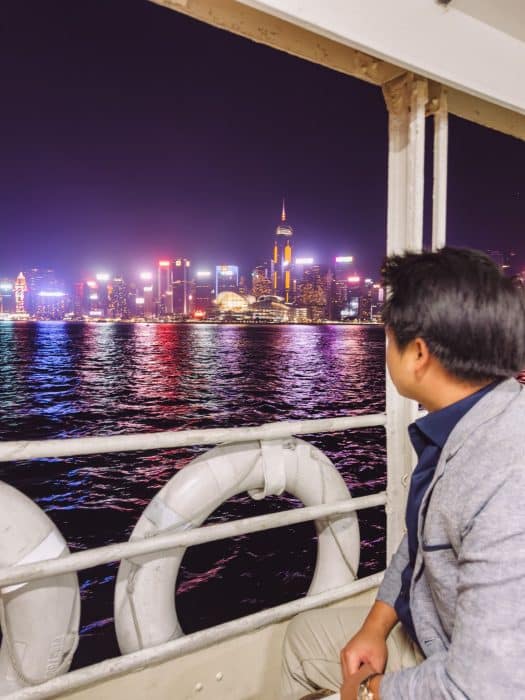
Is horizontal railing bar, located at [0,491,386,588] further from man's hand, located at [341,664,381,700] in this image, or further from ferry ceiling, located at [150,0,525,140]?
→ ferry ceiling, located at [150,0,525,140]

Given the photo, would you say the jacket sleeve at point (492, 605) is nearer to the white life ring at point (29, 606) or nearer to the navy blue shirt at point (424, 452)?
the navy blue shirt at point (424, 452)

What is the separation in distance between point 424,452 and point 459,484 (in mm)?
189

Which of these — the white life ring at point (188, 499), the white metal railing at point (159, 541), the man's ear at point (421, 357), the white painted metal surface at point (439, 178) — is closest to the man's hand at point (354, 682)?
the white metal railing at point (159, 541)

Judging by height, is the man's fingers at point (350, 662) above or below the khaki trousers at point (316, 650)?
above

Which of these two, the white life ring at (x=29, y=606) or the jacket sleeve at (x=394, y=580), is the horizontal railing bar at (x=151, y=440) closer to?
the white life ring at (x=29, y=606)

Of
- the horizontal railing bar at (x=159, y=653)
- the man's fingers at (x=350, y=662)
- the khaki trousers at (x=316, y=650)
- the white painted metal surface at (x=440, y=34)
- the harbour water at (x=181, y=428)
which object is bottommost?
the harbour water at (x=181, y=428)

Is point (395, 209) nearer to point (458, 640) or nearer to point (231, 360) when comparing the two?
point (458, 640)

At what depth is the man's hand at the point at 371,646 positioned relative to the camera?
0.91 meters

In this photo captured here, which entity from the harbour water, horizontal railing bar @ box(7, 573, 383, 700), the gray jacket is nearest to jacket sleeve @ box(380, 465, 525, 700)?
the gray jacket

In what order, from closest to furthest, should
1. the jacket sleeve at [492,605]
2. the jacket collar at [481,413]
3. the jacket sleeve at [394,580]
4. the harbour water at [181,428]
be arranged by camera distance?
the jacket sleeve at [492,605]
the jacket collar at [481,413]
the jacket sleeve at [394,580]
the harbour water at [181,428]

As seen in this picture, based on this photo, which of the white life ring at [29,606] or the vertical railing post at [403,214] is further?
the vertical railing post at [403,214]

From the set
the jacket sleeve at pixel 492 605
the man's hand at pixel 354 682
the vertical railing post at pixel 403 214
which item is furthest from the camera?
the vertical railing post at pixel 403 214

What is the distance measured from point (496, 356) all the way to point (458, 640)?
15.6 inches

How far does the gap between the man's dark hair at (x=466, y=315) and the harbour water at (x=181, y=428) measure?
7571 millimetres
